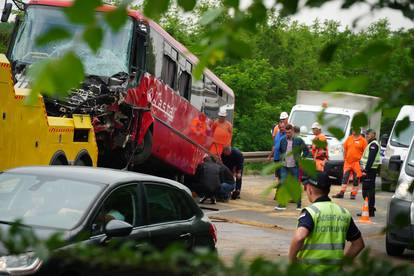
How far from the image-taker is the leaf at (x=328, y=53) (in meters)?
3.02

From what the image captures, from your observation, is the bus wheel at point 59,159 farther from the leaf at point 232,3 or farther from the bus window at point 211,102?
the leaf at point 232,3

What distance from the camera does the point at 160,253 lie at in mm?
2826

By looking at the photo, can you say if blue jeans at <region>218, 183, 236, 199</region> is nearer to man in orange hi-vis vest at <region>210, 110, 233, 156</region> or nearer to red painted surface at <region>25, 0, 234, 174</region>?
red painted surface at <region>25, 0, 234, 174</region>

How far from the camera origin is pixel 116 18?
234 cm

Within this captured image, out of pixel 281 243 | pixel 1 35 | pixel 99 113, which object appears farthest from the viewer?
pixel 1 35

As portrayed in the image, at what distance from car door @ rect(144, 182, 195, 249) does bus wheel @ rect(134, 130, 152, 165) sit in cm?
950

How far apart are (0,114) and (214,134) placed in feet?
26.8

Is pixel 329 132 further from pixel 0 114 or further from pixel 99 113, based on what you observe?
pixel 99 113

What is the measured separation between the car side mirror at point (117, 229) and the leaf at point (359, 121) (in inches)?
189

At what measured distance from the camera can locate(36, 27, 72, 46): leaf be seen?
2252 mm

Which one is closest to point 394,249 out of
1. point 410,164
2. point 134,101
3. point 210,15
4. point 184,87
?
point 410,164

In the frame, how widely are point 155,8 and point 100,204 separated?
5915 mm

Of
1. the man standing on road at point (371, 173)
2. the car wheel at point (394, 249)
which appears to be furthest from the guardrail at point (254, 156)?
the car wheel at point (394, 249)

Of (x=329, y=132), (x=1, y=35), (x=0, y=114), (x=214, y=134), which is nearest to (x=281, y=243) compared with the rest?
(x=0, y=114)
